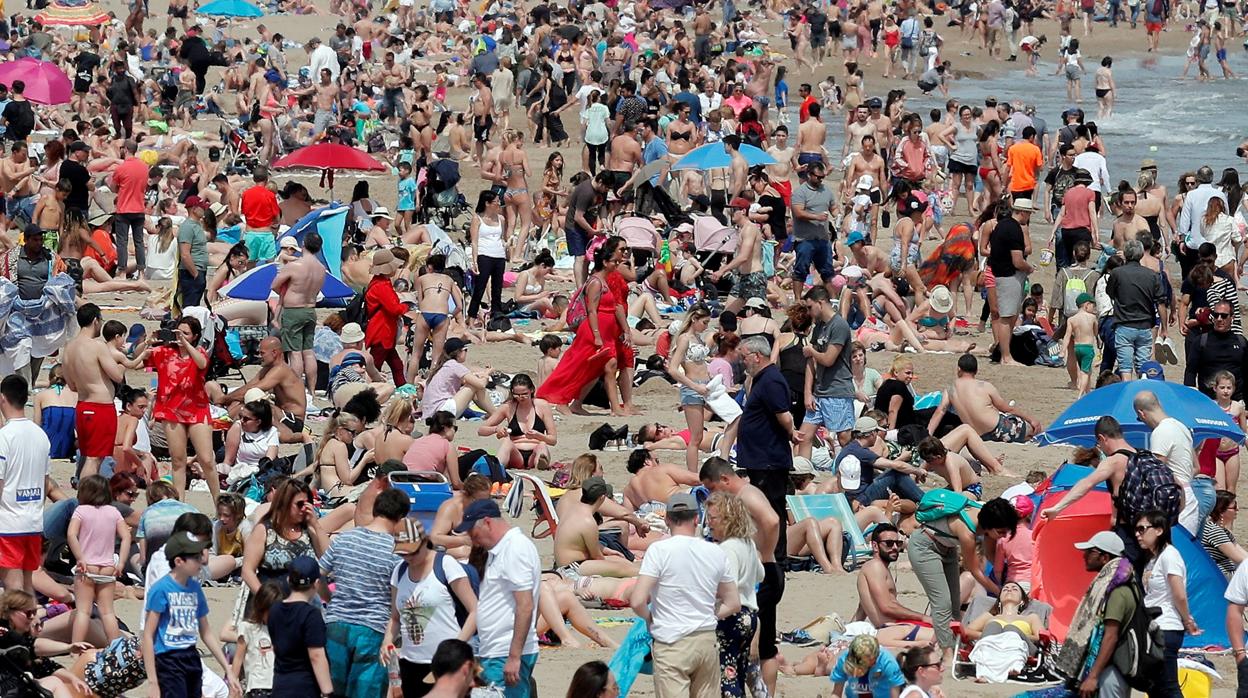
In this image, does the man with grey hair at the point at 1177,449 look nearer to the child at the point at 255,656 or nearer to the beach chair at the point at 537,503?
the beach chair at the point at 537,503

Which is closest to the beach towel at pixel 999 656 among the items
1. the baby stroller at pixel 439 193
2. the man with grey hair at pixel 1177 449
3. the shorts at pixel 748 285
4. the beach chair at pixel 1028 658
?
the beach chair at pixel 1028 658

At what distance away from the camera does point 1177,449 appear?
1008 cm

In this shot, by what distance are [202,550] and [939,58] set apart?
33452mm

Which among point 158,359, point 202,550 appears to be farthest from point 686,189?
point 202,550

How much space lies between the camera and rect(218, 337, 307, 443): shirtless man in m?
12.9

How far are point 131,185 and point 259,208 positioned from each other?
1408 millimetres

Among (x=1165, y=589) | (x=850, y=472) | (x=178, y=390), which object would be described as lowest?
(x=850, y=472)

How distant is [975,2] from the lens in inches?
1667

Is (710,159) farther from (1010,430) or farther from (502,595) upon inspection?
(502,595)

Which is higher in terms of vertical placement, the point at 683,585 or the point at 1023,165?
the point at 683,585

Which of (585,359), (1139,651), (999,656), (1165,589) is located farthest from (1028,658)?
(585,359)

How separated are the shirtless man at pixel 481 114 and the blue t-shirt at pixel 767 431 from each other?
14.9 m

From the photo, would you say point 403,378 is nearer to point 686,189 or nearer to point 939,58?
point 686,189

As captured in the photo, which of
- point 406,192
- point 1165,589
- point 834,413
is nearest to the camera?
point 1165,589
